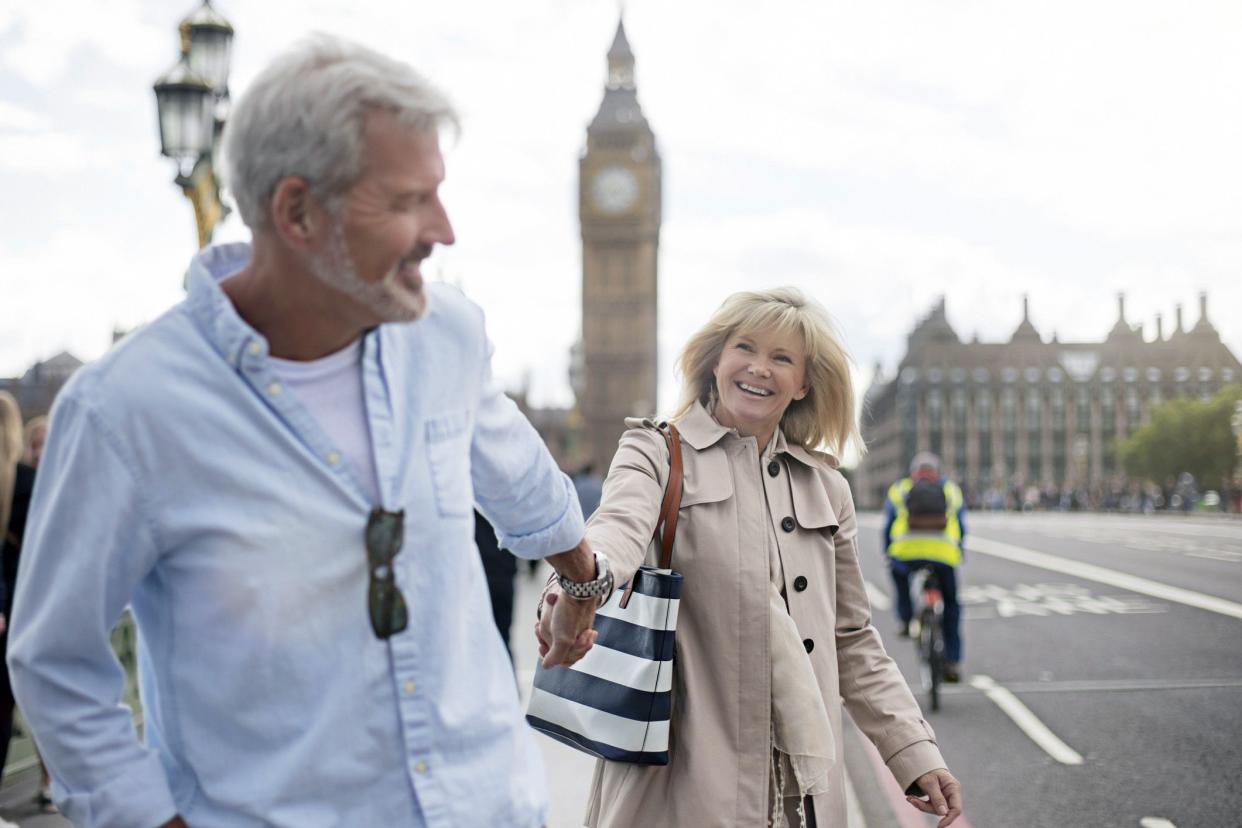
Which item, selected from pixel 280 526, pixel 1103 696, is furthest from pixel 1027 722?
pixel 280 526

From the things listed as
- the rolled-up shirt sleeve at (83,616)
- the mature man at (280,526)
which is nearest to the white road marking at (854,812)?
the mature man at (280,526)

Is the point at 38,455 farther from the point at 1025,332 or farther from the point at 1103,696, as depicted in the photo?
the point at 1025,332

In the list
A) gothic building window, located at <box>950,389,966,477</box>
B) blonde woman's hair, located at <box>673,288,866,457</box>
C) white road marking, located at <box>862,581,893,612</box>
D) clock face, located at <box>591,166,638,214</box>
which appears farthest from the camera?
gothic building window, located at <box>950,389,966,477</box>

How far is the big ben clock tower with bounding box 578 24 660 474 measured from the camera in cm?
10100

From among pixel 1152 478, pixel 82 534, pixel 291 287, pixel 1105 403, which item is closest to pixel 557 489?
pixel 291 287

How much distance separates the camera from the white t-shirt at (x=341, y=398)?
1.53m

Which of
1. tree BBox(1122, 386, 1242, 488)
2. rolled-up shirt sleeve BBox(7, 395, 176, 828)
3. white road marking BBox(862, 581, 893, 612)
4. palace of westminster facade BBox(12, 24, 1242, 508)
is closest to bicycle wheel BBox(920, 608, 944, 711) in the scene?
white road marking BBox(862, 581, 893, 612)

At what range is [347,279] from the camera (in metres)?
1.50

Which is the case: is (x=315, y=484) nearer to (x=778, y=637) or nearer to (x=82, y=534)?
(x=82, y=534)

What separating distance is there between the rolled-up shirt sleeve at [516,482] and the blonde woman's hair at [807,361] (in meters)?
1.14

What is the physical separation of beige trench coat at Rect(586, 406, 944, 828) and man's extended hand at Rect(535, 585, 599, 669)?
21 cm

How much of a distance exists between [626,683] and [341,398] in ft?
3.84

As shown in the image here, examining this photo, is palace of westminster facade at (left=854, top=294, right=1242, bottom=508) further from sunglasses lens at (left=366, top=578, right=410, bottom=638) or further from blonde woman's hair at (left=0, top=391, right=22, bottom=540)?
sunglasses lens at (left=366, top=578, right=410, bottom=638)

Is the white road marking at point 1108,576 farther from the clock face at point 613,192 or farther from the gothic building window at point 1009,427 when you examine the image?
the gothic building window at point 1009,427
